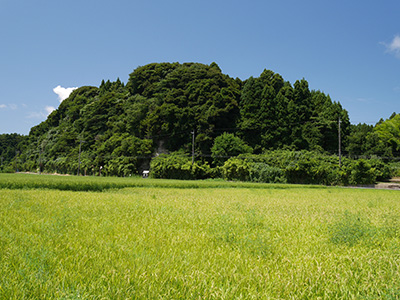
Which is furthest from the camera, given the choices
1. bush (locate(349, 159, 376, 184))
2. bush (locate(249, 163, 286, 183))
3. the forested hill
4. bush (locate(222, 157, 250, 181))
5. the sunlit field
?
the forested hill

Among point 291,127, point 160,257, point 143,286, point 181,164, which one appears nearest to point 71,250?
point 160,257

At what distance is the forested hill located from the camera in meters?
56.6

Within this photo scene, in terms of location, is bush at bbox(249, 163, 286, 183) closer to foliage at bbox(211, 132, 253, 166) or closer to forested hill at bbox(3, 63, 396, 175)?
foliage at bbox(211, 132, 253, 166)

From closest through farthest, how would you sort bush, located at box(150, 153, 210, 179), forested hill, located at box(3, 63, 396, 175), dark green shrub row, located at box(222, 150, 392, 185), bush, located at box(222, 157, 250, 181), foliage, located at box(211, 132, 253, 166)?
dark green shrub row, located at box(222, 150, 392, 185) < bush, located at box(222, 157, 250, 181) < bush, located at box(150, 153, 210, 179) < foliage, located at box(211, 132, 253, 166) < forested hill, located at box(3, 63, 396, 175)

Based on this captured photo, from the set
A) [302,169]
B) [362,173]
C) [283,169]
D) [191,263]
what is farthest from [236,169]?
[191,263]

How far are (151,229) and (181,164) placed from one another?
4776cm

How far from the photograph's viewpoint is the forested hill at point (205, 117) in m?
56.6

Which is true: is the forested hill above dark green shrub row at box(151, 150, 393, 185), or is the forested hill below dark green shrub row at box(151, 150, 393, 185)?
above

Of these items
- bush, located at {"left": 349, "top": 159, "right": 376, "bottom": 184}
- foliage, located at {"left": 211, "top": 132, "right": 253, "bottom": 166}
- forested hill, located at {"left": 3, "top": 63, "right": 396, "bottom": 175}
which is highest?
forested hill, located at {"left": 3, "top": 63, "right": 396, "bottom": 175}

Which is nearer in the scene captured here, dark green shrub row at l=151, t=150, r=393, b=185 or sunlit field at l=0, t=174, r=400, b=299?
sunlit field at l=0, t=174, r=400, b=299

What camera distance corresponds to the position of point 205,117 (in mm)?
57156

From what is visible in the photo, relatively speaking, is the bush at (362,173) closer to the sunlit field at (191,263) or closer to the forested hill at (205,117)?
the forested hill at (205,117)

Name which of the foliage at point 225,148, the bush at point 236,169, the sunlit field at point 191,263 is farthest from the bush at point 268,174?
the sunlit field at point 191,263

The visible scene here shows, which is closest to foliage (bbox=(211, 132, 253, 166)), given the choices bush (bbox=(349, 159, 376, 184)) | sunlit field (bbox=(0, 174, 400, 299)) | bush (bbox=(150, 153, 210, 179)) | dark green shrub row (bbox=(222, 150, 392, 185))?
dark green shrub row (bbox=(222, 150, 392, 185))
